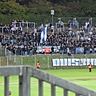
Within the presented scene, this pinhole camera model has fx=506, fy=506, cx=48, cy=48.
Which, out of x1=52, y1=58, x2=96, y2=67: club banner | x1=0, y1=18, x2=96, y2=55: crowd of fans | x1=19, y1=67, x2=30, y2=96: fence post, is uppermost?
x1=0, y1=18, x2=96, y2=55: crowd of fans

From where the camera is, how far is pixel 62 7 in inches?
2514

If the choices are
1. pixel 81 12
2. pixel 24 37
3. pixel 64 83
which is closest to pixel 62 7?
pixel 81 12

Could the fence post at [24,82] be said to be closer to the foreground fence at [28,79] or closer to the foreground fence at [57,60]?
the foreground fence at [28,79]

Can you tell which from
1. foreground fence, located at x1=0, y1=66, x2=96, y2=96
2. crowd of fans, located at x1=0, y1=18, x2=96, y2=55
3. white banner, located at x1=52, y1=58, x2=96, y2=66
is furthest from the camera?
crowd of fans, located at x1=0, y1=18, x2=96, y2=55

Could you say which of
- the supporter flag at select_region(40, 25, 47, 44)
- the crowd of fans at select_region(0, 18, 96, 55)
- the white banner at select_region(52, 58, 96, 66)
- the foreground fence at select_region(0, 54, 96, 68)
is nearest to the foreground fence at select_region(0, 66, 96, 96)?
the foreground fence at select_region(0, 54, 96, 68)

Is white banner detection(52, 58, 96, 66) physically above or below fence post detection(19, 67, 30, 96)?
below

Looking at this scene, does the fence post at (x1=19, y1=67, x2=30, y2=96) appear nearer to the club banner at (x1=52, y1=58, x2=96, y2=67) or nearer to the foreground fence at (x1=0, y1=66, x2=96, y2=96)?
the foreground fence at (x1=0, y1=66, x2=96, y2=96)

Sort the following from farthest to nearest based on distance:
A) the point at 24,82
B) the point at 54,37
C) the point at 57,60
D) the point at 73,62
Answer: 1. the point at 54,37
2. the point at 73,62
3. the point at 57,60
4. the point at 24,82

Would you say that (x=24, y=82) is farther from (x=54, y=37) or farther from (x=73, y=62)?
(x=54, y=37)

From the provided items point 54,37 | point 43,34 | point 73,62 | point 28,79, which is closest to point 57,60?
point 73,62

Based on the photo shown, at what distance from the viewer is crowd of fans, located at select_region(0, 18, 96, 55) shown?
48.4 m

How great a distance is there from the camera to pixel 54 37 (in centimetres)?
5219

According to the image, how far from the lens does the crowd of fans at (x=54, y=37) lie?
159ft

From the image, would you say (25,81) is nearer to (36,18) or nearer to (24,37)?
(24,37)
